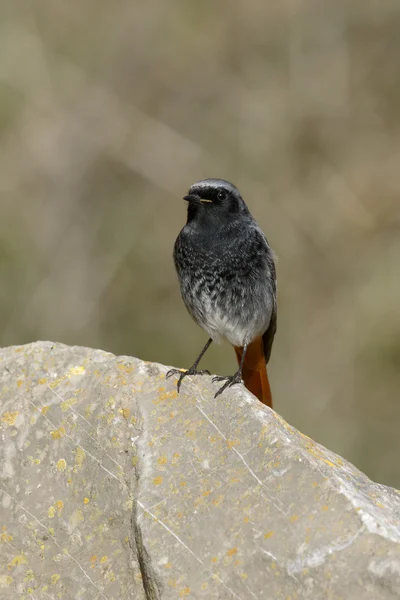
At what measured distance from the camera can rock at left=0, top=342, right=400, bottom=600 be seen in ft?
9.09

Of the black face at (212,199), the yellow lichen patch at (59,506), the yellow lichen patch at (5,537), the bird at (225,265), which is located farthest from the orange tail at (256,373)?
the yellow lichen patch at (5,537)

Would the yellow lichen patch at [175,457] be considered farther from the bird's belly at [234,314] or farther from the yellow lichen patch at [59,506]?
the bird's belly at [234,314]

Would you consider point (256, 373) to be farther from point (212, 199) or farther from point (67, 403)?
point (67, 403)

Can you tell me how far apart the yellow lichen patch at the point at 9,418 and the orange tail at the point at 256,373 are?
152cm

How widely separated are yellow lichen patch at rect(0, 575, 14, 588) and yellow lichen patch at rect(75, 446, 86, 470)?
46 cm

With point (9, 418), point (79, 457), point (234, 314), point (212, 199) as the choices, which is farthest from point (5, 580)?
point (212, 199)

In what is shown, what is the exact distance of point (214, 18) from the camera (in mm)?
7992

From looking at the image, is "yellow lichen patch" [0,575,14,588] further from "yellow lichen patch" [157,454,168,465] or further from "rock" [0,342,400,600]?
"yellow lichen patch" [157,454,168,465]

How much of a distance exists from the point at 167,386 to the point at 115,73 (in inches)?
199

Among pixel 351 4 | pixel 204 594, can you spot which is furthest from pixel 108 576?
pixel 351 4

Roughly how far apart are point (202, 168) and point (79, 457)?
15.3 ft

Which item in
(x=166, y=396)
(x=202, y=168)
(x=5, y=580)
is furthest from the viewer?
(x=202, y=168)

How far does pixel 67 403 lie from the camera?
3.48 m

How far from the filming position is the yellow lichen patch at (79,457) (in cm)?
332
